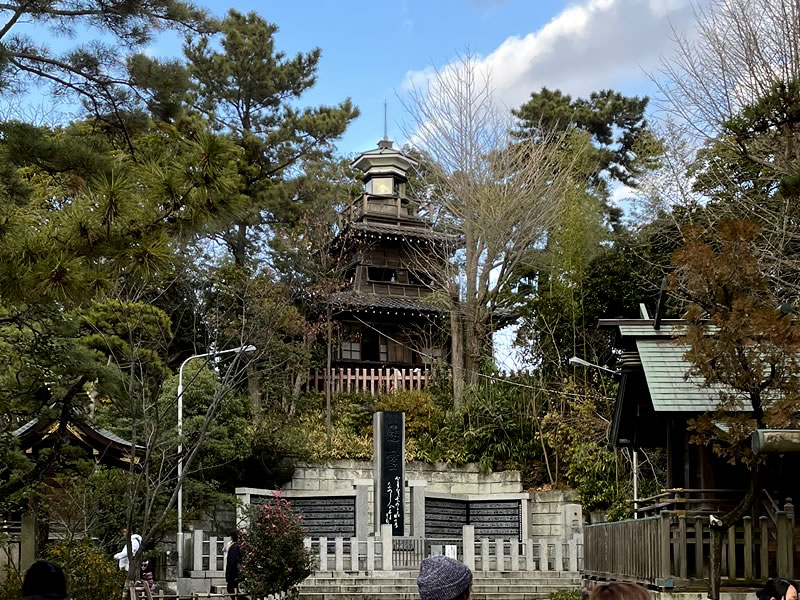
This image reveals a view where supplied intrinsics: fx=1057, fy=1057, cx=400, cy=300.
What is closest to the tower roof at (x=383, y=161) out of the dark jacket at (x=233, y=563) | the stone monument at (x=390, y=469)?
the stone monument at (x=390, y=469)

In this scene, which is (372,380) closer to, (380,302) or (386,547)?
(380,302)

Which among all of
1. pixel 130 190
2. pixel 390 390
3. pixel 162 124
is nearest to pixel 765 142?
pixel 162 124

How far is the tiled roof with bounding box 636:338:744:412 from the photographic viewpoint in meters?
13.5

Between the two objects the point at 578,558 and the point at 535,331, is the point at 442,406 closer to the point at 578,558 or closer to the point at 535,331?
the point at 535,331

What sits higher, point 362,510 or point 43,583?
point 43,583

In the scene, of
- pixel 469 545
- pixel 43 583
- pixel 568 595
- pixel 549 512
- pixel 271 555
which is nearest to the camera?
pixel 43 583

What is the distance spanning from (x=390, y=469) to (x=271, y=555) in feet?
30.7

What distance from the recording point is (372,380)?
33219 mm

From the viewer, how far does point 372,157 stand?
126 ft

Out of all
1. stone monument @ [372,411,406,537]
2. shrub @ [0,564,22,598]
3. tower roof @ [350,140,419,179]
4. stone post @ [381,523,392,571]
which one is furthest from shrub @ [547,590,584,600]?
tower roof @ [350,140,419,179]

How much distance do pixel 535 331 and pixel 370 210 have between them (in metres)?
8.60

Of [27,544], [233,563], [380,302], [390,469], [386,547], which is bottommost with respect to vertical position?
[386,547]

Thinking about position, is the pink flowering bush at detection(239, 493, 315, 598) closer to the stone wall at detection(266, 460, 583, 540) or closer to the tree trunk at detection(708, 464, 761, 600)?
the tree trunk at detection(708, 464, 761, 600)

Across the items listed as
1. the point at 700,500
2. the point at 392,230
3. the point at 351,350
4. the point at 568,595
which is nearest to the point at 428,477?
the point at 351,350
